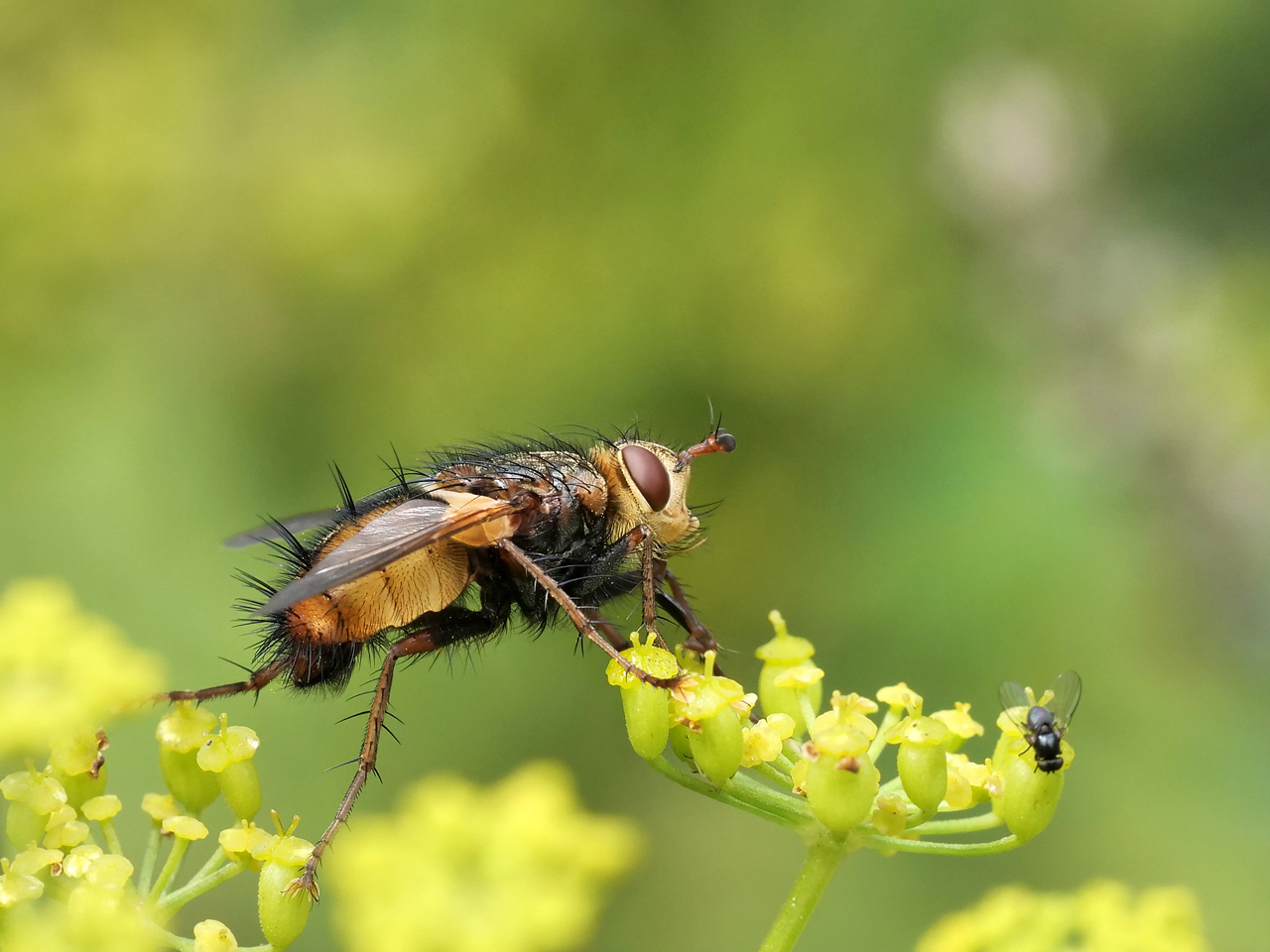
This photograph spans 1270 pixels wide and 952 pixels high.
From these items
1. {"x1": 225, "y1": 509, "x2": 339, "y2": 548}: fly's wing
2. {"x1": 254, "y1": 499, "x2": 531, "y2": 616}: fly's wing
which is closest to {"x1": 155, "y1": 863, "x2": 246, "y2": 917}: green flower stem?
{"x1": 254, "y1": 499, "x2": 531, "y2": 616}: fly's wing

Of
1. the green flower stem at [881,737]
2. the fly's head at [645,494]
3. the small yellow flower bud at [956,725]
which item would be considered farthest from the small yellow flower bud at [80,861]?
the fly's head at [645,494]

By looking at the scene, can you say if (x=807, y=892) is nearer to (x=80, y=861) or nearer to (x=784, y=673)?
(x=784, y=673)

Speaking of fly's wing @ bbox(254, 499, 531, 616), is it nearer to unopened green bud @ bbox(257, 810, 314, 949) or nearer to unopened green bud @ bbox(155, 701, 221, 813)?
unopened green bud @ bbox(155, 701, 221, 813)

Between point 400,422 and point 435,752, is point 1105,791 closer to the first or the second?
point 435,752

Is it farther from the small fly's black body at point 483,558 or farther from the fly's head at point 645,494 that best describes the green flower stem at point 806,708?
the fly's head at point 645,494

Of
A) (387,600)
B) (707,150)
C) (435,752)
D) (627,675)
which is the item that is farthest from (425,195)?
(627,675)
